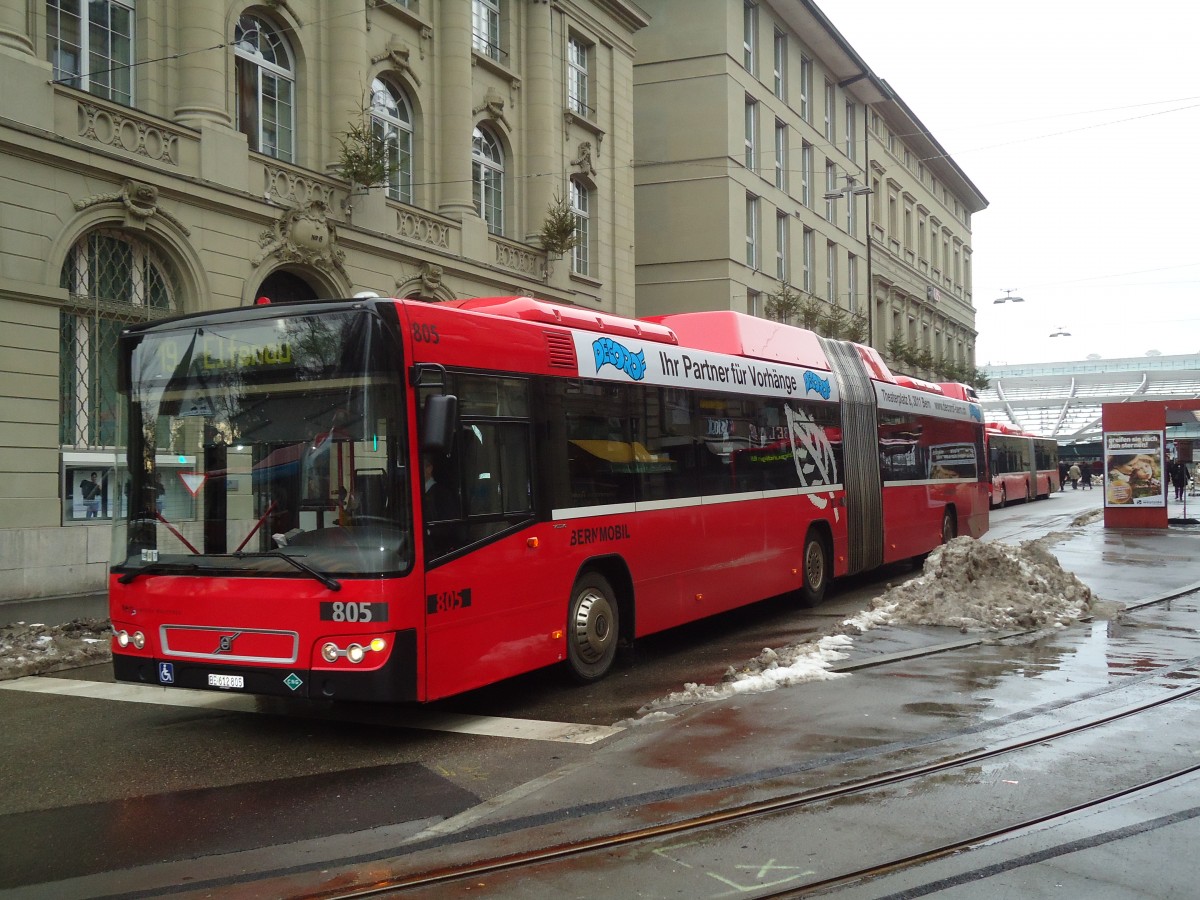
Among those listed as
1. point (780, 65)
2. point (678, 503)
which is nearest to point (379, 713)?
point (678, 503)

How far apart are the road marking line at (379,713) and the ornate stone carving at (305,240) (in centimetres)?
991

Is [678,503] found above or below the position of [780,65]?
below

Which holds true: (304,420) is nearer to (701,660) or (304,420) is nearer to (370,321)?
(370,321)

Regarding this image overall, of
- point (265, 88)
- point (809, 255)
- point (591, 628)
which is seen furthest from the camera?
point (809, 255)

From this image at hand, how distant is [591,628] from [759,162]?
102ft

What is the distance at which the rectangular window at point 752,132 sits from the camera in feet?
122

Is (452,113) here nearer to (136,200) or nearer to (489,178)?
(489,178)

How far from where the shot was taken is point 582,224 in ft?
94.6

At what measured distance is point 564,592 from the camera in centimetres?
870

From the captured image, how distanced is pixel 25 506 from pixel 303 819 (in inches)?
423

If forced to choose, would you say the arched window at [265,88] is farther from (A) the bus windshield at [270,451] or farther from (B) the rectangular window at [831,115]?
(B) the rectangular window at [831,115]

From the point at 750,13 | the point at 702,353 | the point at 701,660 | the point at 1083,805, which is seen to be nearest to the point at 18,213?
the point at 702,353

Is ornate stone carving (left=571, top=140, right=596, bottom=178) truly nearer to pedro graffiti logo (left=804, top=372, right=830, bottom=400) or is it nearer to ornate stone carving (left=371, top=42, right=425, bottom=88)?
ornate stone carving (left=371, top=42, right=425, bottom=88)

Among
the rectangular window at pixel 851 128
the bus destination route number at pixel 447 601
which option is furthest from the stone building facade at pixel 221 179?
the rectangular window at pixel 851 128
